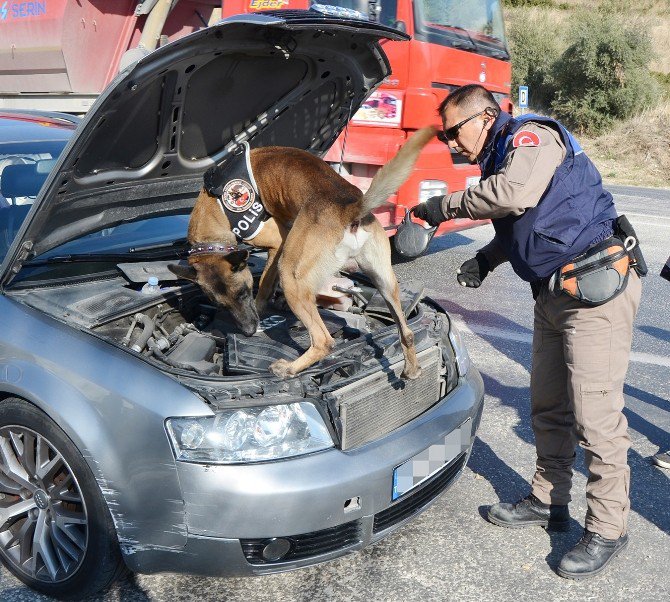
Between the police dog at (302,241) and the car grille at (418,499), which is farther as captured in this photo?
the police dog at (302,241)

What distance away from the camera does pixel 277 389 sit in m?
2.61

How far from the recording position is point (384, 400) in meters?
2.79

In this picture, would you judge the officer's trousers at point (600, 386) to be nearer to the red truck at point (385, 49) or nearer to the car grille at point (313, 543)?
the car grille at point (313, 543)

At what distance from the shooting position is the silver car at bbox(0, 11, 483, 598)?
95.0 inches

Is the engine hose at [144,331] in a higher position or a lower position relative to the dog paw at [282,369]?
higher

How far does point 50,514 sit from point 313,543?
971mm

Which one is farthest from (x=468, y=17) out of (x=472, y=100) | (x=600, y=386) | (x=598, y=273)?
(x=600, y=386)

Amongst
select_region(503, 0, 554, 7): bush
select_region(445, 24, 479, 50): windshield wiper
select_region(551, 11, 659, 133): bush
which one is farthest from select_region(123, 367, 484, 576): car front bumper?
select_region(503, 0, 554, 7): bush

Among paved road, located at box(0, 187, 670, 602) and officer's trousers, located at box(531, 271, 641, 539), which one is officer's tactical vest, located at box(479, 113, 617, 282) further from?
paved road, located at box(0, 187, 670, 602)

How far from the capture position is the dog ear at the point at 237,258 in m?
3.68

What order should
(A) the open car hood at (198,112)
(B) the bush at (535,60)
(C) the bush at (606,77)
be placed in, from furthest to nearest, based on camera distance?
(B) the bush at (535,60)
(C) the bush at (606,77)
(A) the open car hood at (198,112)

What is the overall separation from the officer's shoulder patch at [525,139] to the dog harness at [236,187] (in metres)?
1.35

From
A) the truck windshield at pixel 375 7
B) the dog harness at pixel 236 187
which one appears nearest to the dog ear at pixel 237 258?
the dog harness at pixel 236 187

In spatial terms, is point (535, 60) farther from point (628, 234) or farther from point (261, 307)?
point (628, 234)
